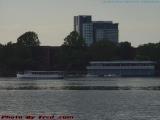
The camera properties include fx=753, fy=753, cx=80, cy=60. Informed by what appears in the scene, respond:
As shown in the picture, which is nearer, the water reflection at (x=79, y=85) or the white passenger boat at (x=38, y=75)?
the water reflection at (x=79, y=85)

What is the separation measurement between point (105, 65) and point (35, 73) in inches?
1281

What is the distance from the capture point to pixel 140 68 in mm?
198500

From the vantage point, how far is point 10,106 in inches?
2584

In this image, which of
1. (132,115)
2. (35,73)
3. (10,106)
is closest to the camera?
(132,115)

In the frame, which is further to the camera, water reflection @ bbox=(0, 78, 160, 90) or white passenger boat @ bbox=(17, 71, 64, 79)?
white passenger boat @ bbox=(17, 71, 64, 79)

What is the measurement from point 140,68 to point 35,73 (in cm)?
3747

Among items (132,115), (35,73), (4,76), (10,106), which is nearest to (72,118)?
(132,115)

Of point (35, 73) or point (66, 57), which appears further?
point (66, 57)

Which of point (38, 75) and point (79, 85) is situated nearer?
point (79, 85)

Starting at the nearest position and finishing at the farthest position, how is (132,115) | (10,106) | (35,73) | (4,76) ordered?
(132,115)
(10,106)
(35,73)
(4,76)

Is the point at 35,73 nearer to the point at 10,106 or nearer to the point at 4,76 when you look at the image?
the point at 4,76

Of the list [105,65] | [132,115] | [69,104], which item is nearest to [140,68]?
[105,65]

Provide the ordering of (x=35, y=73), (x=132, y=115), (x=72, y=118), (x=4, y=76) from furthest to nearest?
(x=4, y=76)
(x=35, y=73)
(x=132, y=115)
(x=72, y=118)

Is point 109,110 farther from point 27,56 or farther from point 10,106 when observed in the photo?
point 27,56
